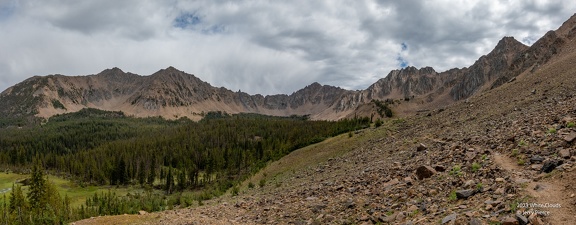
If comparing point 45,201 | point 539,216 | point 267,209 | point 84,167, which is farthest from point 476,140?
point 84,167

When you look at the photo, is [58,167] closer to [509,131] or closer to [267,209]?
[267,209]

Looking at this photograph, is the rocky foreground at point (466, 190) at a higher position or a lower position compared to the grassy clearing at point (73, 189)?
higher

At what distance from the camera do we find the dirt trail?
11.0 meters

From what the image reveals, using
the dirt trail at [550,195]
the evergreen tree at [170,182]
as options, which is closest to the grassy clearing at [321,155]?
the dirt trail at [550,195]

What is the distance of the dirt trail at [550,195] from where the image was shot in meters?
11.0

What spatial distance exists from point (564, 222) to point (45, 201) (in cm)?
10034

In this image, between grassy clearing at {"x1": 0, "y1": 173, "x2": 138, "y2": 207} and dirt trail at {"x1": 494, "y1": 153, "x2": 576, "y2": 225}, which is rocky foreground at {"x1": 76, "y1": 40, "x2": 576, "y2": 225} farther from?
grassy clearing at {"x1": 0, "y1": 173, "x2": 138, "y2": 207}

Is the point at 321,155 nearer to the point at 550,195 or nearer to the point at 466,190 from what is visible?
the point at 466,190

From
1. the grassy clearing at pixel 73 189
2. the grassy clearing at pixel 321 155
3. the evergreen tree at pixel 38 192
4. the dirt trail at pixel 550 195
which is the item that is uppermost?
the dirt trail at pixel 550 195

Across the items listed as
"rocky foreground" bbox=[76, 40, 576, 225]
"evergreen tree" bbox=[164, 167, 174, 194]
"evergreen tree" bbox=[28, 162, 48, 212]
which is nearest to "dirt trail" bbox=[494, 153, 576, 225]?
"rocky foreground" bbox=[76, 40, 576, 225]

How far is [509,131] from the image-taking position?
2367 centimetres

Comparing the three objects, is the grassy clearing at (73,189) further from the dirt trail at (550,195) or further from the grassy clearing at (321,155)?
the dirt trail at (550,195)

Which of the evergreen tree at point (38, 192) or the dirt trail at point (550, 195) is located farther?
the evergreen tree at point (38, 192)

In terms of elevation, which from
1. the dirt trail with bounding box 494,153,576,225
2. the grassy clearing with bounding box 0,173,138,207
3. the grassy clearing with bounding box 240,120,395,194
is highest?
the dirt trail with bounding box 494,153,576,225
